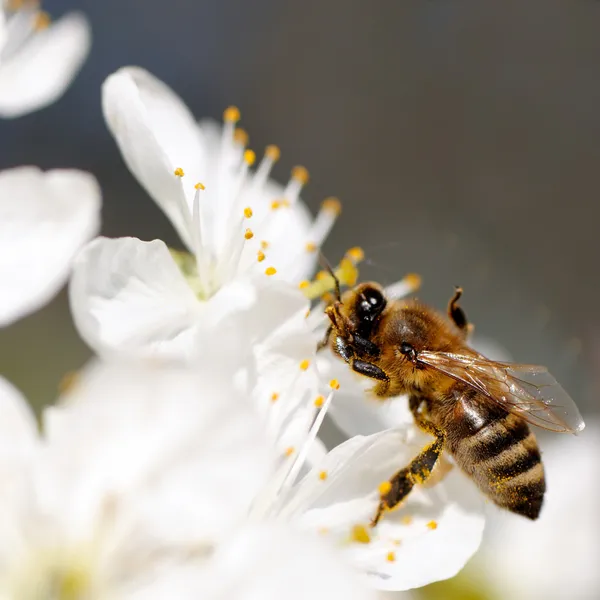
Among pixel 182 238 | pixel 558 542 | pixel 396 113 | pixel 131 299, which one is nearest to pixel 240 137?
pixel 182 238

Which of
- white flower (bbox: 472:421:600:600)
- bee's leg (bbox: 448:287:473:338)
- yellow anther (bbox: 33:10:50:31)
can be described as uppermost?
yellow anther (bbox: 33:10:50:31)

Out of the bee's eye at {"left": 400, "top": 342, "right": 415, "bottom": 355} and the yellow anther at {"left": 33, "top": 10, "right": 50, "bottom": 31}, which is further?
the yellow anther at {"left": 33, "top": 10, "right": 50, "bottom": 31}

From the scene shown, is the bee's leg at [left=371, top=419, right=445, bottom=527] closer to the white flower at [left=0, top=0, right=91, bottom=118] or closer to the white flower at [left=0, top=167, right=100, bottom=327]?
the white flower at [left=0, top=167, right=100, bottom=327]

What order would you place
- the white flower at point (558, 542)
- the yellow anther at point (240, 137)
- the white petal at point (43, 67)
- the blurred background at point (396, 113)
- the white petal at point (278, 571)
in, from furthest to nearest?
the blurred background at point (396, 113) < the white flower at point (558, 542) < the yellow anther at point (240, 137) < the white petal at point (43, 67) < the white petal at point (278, 571)

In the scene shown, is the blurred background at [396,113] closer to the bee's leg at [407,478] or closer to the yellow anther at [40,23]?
the yellow anther at [40,23]

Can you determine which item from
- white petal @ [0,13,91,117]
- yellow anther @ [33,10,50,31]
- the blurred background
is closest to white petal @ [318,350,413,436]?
white petal @ [0,13,91,117]

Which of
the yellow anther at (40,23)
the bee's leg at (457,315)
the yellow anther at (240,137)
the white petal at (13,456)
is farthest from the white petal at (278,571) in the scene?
the yellow anther at (40,23)

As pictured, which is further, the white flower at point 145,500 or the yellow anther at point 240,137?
the yellow anther at point 240,137
